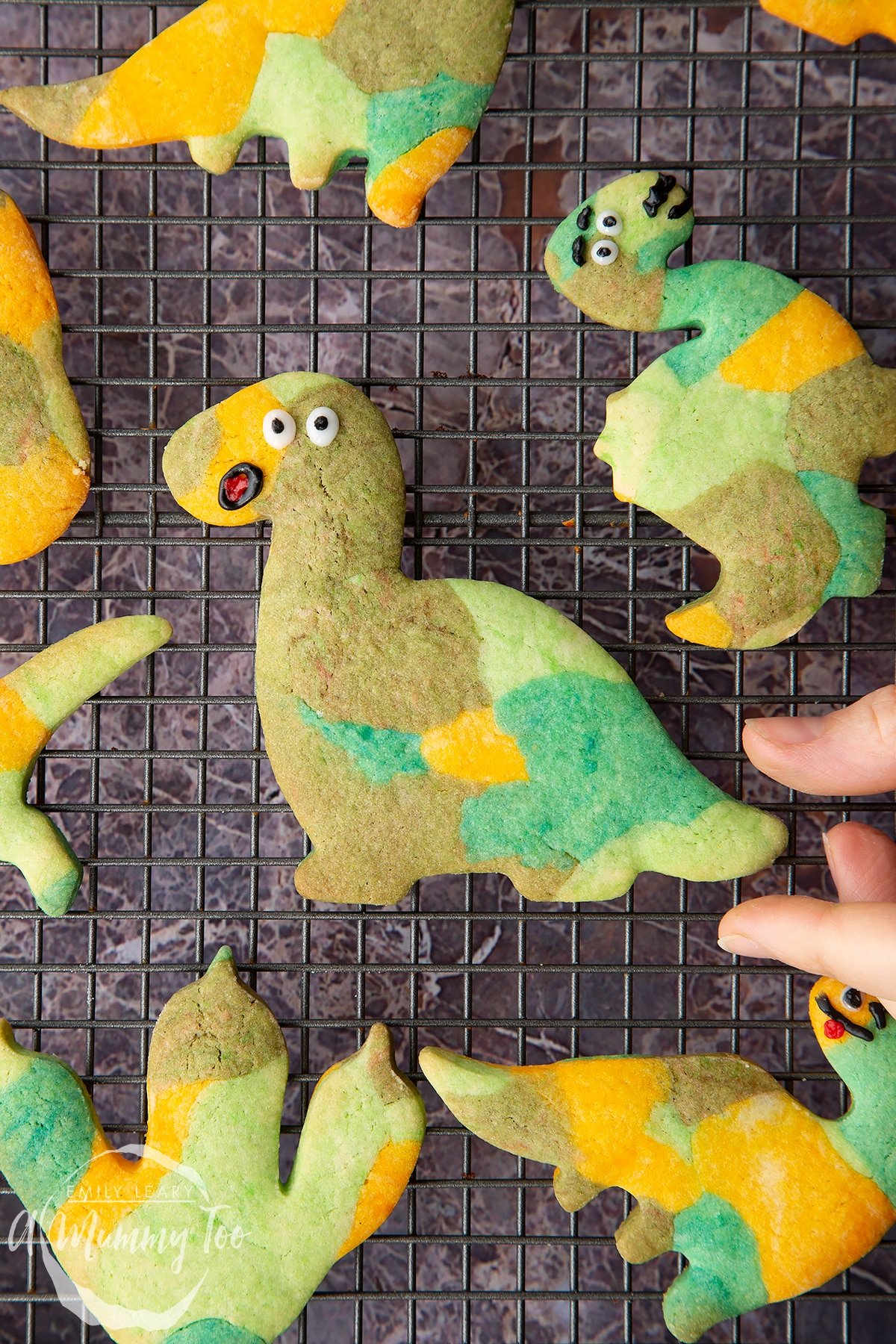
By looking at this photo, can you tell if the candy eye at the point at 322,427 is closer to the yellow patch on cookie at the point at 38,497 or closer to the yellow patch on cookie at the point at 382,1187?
the yellow patch on cookie at the point at 38,497

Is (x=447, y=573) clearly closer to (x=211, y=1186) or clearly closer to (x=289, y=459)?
(x=289, y=459)

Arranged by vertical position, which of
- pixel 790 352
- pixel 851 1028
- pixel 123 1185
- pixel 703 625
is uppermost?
pixel 790 352

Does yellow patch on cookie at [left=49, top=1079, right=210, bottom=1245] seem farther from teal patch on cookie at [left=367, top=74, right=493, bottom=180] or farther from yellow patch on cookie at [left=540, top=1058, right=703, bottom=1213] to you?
teal patch on cookie at [left=367, top=74, right=493, bottom=180]

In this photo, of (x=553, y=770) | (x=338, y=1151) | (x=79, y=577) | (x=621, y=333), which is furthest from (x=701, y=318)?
(x=338, y=1151)

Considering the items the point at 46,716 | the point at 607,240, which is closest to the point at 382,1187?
the point at 46,716

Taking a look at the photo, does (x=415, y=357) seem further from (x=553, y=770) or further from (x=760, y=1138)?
(x=760, y=1138)

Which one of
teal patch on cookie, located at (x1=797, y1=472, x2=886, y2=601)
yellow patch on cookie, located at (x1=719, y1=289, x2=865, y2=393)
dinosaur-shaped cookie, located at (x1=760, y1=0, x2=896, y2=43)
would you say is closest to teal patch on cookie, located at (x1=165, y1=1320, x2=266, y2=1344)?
teal patch on cookie, located at (x1=797, y1=472, x2=886, y2=601)

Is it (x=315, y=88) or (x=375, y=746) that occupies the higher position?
(x=315, y=88)

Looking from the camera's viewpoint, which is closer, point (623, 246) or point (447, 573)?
point (623, 246)
